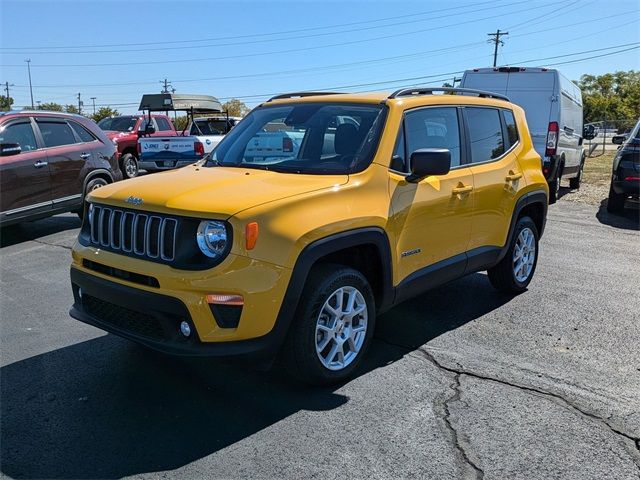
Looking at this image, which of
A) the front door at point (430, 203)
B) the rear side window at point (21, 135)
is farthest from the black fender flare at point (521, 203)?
the rear side window at point (21, 135)

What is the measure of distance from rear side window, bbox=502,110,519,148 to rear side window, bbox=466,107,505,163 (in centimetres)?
15

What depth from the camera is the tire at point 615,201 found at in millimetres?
10391

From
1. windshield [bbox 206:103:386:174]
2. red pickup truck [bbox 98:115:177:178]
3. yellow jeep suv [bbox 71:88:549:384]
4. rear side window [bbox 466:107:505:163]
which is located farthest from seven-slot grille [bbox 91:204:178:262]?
red pickup truck [bbox 98:115:177:178]

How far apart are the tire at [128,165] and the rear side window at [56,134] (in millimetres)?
7376

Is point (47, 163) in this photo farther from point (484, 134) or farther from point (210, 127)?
point (210, 127)

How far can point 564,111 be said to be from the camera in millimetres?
11492

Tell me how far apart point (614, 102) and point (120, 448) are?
2639 inches

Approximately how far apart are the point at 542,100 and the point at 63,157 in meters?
8.85

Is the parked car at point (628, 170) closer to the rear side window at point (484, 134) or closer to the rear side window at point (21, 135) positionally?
the rear side window at point (484, 134)

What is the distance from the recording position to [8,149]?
7.37 metres

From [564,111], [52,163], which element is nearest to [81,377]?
[52,163]

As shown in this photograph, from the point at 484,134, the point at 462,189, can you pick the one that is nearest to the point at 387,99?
the point at 462,189

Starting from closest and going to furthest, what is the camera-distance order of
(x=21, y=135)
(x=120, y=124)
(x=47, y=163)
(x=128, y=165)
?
(x=21, y=135) < (x=47, y=163) < (x=128, y=165) < (x=120, y=124)

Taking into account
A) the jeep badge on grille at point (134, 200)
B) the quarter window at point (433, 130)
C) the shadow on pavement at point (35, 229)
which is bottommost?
the shadow on pavement at point (35, 229)
